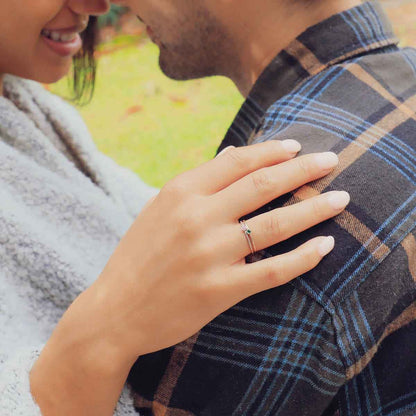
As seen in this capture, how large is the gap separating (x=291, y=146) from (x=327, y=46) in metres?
0.30

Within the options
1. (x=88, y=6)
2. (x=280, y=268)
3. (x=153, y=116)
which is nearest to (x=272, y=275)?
(x=280, y=268)

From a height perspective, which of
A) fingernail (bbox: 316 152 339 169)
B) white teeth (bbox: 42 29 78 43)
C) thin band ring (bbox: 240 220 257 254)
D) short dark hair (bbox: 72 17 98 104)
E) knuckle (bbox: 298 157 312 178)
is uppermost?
fingernail (bbox: 316 152 339 169)

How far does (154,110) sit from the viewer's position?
4273mm

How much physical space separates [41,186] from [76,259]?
0.21m

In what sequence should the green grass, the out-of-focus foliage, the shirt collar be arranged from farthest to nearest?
the out-of-focus foliage < the green grass < the shirt collar

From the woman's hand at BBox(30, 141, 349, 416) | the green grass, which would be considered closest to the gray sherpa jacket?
the woman's hand at BBox(30, 141, 349, 416)

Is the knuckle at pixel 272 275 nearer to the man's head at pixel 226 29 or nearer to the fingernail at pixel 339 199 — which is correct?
the fingernail at pixel 339 199

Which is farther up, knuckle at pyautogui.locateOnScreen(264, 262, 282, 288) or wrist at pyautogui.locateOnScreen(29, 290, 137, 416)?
knuckle at pyautogui.locateOnScreen(264, 262, 282, 288)

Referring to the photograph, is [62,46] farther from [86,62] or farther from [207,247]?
[207,247]

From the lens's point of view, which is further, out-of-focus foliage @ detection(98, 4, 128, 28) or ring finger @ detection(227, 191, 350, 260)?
out-of-focus foliage @ detection(98, 4, 128, 28)

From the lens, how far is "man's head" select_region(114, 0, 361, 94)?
46.7 inches

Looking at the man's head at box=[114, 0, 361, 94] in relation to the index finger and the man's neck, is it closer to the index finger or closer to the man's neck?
the man's neck

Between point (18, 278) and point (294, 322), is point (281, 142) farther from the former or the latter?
point (18, 278)

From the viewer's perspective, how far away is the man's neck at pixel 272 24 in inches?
46.2
